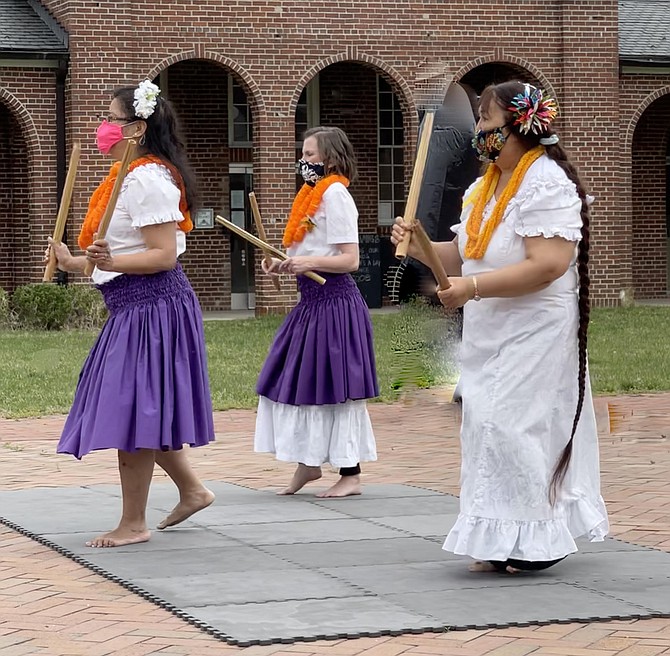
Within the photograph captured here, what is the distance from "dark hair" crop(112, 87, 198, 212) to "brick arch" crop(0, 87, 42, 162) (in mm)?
15735

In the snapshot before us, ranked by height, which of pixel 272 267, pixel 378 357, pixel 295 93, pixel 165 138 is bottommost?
pixel 378 357

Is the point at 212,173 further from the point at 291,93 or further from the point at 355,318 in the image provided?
the point at 355,318

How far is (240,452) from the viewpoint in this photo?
32.9 ft

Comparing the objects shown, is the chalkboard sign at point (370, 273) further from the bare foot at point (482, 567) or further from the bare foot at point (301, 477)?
the bare foot at point (482, 567)

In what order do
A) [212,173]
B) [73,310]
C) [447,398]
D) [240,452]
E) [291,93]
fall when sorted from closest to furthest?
[447,398]
[240,452]
[73,310]
[291,93]
[212,173]

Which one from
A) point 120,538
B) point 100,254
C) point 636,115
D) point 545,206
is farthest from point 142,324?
point 636,115

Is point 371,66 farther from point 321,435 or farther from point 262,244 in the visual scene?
point 262,244

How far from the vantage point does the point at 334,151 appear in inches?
315

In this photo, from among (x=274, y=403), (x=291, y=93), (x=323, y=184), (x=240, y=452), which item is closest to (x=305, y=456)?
(x=274, y=403)

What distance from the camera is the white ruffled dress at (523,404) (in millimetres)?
5680

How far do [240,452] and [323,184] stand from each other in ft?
8.69

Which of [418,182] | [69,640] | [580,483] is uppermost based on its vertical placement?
[418,182]

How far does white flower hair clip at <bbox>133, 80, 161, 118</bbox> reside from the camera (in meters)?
6.42

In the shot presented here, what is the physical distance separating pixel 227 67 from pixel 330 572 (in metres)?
17.7
